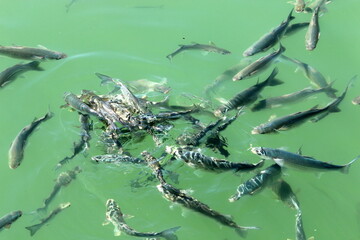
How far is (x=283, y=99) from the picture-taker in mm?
5828

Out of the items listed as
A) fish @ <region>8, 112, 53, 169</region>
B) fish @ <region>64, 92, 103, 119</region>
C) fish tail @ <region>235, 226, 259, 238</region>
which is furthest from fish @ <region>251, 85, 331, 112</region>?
fish @ <region>8, 112, 53, 169</region>

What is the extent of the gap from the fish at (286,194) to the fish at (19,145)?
10.6 ft

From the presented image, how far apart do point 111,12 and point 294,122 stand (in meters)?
4.14

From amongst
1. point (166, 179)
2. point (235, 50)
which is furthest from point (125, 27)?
point (166, 179)

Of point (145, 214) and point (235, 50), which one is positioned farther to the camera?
point (235, 50)

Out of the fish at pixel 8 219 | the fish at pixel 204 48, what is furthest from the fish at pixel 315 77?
the fish at pixel 8 219

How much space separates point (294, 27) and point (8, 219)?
16.1 feet

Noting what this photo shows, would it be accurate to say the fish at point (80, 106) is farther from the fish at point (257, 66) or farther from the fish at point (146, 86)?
the fish at point (257, 66)

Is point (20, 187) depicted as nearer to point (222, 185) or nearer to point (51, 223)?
point (51, 223)

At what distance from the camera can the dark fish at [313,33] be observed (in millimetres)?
6559

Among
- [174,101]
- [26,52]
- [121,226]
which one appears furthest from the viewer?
[26,52]

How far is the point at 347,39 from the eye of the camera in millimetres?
7141

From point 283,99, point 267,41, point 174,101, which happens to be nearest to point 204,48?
point 267,41

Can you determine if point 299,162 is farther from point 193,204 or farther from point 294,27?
point 294,27
